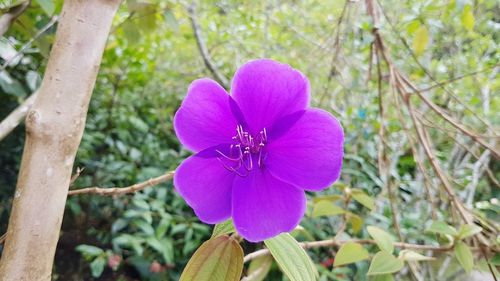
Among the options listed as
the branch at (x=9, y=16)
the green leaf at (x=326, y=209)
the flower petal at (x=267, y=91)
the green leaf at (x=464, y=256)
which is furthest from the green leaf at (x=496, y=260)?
the branch at (x=9, y=16)

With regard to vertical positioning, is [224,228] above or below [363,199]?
above

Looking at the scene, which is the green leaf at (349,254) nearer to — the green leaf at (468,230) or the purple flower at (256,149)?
the green leaf at (468,230)

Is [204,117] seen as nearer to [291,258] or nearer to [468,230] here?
[291,258]

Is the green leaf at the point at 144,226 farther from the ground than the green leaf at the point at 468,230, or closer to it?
closer to it

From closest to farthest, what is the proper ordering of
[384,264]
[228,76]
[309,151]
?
Result: 1. [309,151]
2. [384,264]
3. [228,76]

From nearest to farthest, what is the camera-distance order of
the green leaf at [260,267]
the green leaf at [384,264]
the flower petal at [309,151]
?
the flower petal at [309,151] → the green leaf at [384,264] → the green leaf at [260,267]

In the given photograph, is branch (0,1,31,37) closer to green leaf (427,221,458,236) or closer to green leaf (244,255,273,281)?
Answer: green leaf (244,255,273,281)

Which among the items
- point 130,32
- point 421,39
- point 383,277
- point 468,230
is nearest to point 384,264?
point 383,277

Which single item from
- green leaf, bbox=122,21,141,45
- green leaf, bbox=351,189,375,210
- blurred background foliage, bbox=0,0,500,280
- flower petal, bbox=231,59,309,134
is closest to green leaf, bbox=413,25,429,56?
blurred background foliage, bbox=0,0,500,280
